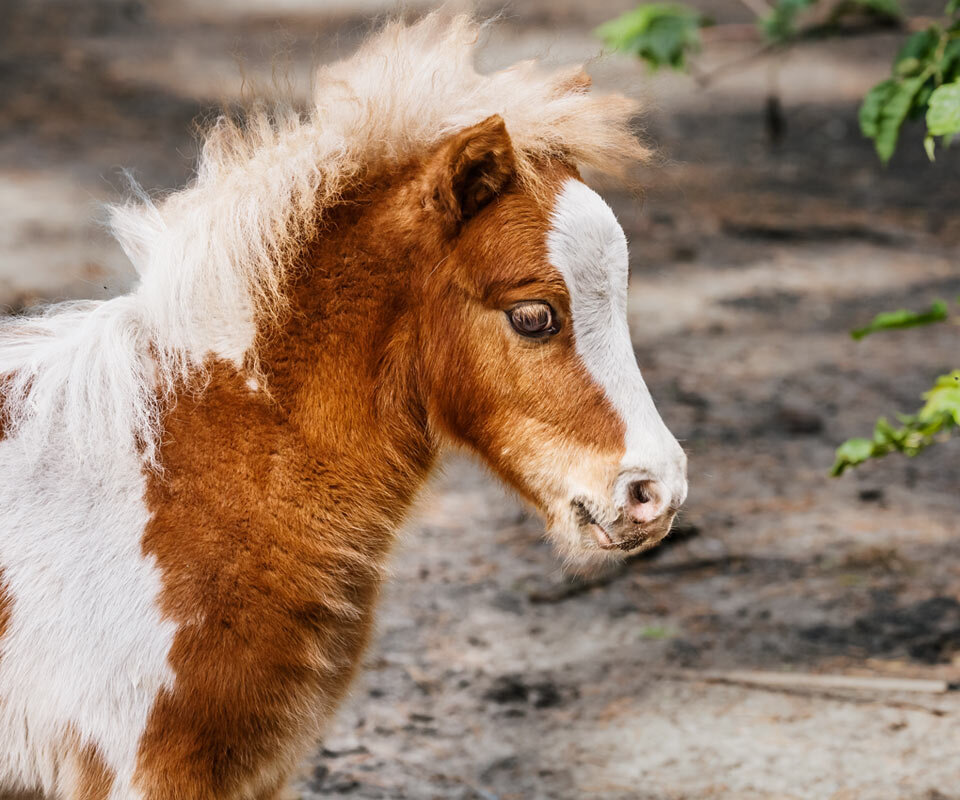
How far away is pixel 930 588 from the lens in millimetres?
4703

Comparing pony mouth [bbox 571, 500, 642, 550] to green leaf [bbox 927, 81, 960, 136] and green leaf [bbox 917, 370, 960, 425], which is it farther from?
green leaf [bbox 927, 81, 960, 136]

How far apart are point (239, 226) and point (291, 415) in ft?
1.54

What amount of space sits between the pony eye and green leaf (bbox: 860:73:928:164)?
1.58 metres

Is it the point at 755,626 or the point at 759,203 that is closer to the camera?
the point at 755,626

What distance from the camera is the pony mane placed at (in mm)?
2482

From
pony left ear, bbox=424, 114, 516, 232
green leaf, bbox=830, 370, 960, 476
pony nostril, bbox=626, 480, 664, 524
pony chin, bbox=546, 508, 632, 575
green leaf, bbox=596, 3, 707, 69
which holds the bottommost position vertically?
green leaf, bbox=830, 370, 960, 476

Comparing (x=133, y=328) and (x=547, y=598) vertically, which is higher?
(x=133, y=328)

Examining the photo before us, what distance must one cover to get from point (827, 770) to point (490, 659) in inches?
53.9

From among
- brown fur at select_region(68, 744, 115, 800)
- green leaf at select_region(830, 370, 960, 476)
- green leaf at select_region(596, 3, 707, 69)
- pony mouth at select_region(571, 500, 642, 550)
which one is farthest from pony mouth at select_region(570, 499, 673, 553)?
green leaf at select_region(596, 3, 707, 69)

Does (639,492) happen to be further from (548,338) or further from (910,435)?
(910,435)

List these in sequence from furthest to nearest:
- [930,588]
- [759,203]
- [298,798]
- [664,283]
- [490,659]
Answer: [759,203], [664,283], [930,588], [490,659], [298,798]

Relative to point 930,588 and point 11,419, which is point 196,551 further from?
point 930,588

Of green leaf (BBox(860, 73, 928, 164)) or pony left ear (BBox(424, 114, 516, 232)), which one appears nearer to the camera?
pony left ear (BBox(424, 114, 516, 232))

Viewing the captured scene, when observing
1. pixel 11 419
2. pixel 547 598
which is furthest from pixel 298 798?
pixel 547 598
